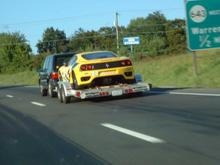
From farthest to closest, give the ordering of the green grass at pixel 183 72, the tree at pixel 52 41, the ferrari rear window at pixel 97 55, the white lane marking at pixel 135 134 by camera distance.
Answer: the tree at pixel 52 41 → the green grass at pixel 183 72 → the ferrari rear window at pixel 97 55 → the white lane marking at pixel 135 134

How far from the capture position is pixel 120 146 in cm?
946

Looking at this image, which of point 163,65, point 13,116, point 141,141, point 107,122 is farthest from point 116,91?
point 163,65

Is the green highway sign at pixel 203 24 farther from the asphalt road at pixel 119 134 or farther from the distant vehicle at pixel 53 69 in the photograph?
the asphalt road at pixel 119 134

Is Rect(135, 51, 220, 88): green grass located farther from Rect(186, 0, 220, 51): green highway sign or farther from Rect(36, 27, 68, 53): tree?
Rect(36, 27, 68, 53): tree

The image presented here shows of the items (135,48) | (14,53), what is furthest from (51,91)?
(14,53)

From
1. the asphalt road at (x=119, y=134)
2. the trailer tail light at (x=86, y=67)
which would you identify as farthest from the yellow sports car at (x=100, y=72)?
the asphalt road at (x=119, y=134)

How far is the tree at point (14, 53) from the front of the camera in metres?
98.3

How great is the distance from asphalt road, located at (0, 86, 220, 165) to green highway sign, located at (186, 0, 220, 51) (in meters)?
6.79

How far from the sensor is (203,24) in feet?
77.4

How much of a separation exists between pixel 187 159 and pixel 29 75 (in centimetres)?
6677

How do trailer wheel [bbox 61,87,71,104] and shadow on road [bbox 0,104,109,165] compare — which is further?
trailer wheel [bbox 61,87,71,104]

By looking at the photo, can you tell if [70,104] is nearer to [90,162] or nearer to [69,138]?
[69,138]

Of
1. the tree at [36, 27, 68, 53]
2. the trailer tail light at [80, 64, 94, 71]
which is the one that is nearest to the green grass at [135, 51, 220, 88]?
the trailer tail light at [80, 64, 94, 71]

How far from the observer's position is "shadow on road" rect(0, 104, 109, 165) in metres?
8.64
